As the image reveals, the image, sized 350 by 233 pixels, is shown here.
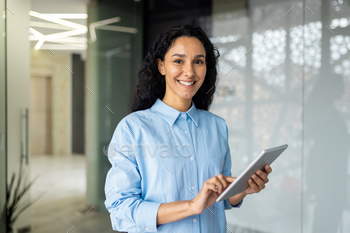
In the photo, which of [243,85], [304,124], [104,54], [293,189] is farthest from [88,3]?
[293,189]

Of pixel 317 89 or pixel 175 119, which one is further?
pixel 317 89

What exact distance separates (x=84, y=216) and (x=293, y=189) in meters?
1.70

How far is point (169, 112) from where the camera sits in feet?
3.67

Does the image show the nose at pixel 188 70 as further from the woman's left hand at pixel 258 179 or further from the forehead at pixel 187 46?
the woman's left hand at pixel 258 179

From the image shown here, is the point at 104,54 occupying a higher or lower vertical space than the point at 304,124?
higher

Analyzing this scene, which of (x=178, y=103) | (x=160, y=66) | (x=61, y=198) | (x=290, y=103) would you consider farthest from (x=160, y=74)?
(x=61, y=198)

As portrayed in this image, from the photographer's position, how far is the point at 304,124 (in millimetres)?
2119

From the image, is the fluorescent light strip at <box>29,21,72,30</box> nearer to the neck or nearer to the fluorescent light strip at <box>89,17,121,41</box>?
the fluorescent light strip at <box>89,17,121,41</box>

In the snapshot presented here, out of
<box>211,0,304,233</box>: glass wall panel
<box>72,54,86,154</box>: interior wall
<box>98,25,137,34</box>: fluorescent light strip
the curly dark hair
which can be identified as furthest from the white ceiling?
the curly dark hair

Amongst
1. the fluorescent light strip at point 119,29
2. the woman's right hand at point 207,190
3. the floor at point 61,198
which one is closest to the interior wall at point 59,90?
the floor at point 61,198

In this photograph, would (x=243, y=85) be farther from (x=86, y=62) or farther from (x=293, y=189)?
(x=86, y=62)

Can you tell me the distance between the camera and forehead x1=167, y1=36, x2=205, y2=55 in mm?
1077

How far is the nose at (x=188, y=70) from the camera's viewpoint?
3.46 ft

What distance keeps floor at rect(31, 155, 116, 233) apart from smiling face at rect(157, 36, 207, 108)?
1532 mm
